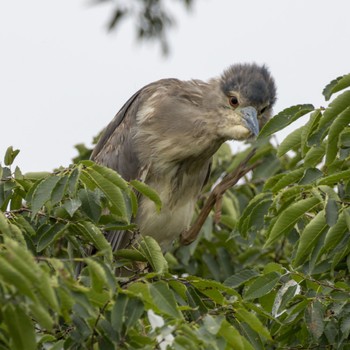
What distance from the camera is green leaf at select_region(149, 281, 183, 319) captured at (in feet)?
7.68

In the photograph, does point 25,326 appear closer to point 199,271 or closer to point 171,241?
point 171,241

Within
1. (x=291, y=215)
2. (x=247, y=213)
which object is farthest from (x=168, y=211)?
(x=291, y=215)

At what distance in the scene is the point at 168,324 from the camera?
2.34 meters

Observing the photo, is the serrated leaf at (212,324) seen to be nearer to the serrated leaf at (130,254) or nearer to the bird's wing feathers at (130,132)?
the serrated leaf at (130,254)

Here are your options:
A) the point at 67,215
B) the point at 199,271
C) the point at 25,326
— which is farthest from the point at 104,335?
the point at 199,271

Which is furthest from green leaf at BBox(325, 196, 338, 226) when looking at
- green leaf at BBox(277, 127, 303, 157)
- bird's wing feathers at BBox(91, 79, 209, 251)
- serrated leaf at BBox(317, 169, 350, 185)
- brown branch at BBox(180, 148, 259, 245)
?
bird's wing feathers at BBox(91, 79, 209, 251)

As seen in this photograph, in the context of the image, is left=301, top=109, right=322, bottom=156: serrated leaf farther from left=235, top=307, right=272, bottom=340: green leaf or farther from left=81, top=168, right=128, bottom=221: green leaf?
left=235, top=307, right=272, bottom=340: green leaf

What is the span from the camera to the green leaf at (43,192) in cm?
288

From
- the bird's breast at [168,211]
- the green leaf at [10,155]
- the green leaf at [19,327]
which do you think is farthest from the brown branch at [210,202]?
the green leaf at [19,327]

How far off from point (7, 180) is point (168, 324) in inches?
41.0

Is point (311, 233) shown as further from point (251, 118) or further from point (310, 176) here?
point (251, 118)

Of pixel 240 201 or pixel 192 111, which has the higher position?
pixel 192 111

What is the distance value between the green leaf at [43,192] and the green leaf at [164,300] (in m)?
0.64

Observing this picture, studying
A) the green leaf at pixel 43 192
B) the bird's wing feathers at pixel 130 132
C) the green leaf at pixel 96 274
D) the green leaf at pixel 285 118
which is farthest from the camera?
the bird's wing feathers at pixel 130 132
